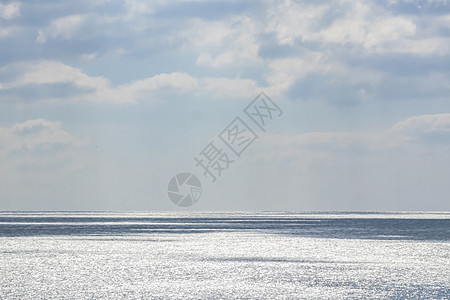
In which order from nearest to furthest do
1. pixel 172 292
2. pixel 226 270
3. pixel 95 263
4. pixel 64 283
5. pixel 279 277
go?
pixel 172 292 < pixel 64 283 < pixel 279 277 < pixel 226 270 < pixel 95 263

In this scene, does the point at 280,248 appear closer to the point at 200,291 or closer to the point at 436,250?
the point at 436,250

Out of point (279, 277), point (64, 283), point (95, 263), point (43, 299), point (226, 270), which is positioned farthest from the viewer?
Result: point (95, 263)

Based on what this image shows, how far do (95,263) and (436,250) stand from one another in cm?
4128

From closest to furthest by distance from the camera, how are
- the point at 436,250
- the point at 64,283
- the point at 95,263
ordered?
the point at 64,283, the point at 95,263, the point at 436,250

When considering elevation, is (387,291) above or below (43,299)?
below

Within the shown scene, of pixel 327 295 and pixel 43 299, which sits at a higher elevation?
pixel 43 299

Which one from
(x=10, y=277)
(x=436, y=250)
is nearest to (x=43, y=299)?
(x=10, y=277)

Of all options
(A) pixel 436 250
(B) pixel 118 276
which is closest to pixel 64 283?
(B) pixel 118 276

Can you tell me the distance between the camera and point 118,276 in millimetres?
51844

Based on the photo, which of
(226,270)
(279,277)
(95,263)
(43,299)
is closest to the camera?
(43,299)

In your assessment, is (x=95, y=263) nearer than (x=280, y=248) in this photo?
Yes

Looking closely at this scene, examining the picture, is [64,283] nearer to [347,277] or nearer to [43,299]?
[43,299]

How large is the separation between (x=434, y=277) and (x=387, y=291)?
10.4 meters

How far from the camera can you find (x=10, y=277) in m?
50.4
